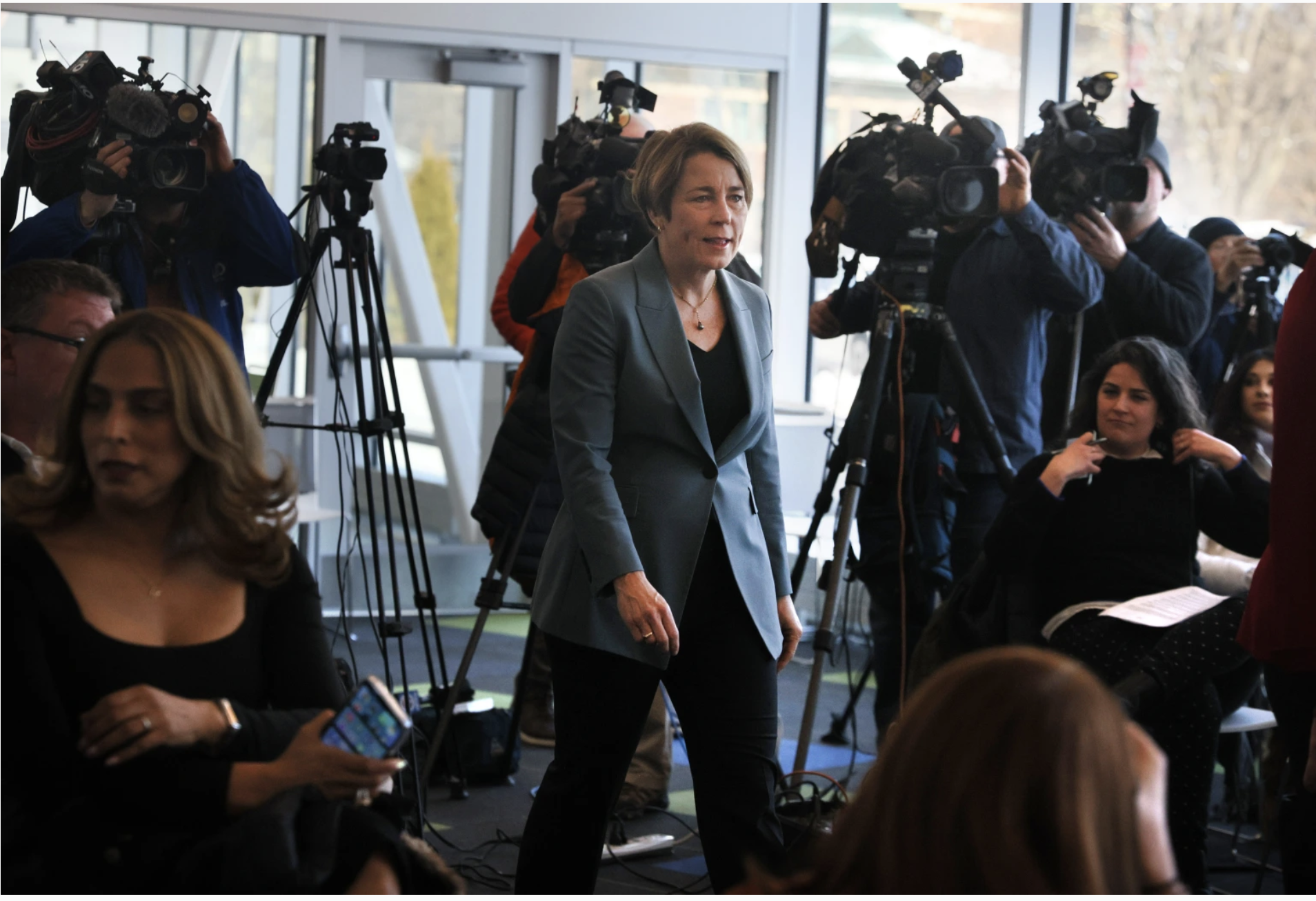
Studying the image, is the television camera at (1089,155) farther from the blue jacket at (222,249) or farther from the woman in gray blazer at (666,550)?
the blue jacket at (222,249)

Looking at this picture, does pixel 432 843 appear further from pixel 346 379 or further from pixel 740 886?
pixel 346 379

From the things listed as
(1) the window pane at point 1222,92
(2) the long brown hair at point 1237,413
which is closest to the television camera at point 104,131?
(2) the long brown hair at point 1237,413

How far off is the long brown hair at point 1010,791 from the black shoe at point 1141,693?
194 centimetres

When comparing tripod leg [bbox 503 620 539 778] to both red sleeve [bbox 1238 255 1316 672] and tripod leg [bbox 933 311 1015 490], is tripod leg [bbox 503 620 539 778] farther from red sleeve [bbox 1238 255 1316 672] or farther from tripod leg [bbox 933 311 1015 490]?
red sleeve [bbox 1238 255 1316 672]

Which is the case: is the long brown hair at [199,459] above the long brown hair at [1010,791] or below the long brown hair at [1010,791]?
above

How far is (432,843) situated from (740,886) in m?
2.19

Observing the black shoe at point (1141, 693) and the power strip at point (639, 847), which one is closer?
the black shoe at point (1141, 693)

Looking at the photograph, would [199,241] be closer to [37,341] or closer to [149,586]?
[37,341]

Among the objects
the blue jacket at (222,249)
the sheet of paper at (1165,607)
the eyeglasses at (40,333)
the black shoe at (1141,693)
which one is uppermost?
the blue jacket at (222,249)

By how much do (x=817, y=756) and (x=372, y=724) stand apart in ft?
8.76

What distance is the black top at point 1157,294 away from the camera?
352 cm

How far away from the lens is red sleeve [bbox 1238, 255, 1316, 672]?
1.93 meters

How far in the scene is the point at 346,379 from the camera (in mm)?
5707

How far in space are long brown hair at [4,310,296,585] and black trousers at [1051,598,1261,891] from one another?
6.16 ft
